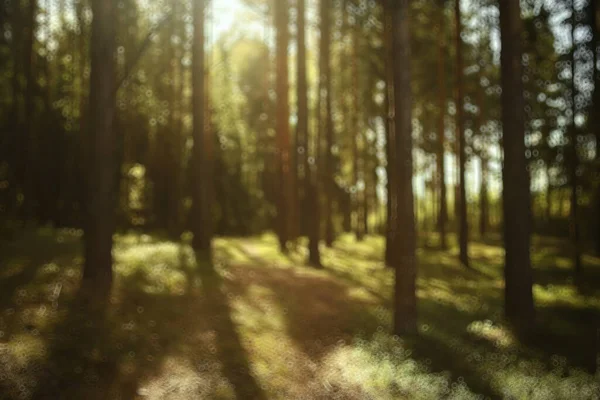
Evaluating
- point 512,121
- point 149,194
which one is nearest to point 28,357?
point 512,121

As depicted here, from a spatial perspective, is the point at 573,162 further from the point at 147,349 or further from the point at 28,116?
the point at 28,116

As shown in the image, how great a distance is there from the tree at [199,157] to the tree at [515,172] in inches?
388

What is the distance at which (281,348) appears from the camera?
9.20 m

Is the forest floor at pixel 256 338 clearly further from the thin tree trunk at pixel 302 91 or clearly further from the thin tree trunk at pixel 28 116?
the thin tree trunk at pixel 302 91

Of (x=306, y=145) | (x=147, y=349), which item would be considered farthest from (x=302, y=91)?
(x=147, y=349)

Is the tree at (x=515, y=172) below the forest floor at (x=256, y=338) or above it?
above

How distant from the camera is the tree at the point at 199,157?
18.1m

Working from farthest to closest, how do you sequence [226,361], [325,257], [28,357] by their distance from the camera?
[325,257], [226,361], [28,357]

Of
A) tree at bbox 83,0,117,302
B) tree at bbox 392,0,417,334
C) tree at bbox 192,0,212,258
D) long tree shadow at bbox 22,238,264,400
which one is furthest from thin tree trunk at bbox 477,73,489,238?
long tree shadow at bbox 22,238,264,400

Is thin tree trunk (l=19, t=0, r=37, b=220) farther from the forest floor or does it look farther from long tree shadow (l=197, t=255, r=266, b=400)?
long tree shadow (l=197, t=255, r=266, b=400)

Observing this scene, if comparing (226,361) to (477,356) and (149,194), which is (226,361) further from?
(149,194)

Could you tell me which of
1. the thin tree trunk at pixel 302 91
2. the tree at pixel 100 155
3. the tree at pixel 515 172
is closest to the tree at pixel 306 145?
the thin tree trunk at pixel 302 91

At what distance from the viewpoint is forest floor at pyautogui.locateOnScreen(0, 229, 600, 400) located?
7.12 meters

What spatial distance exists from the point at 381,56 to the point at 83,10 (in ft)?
46.7
